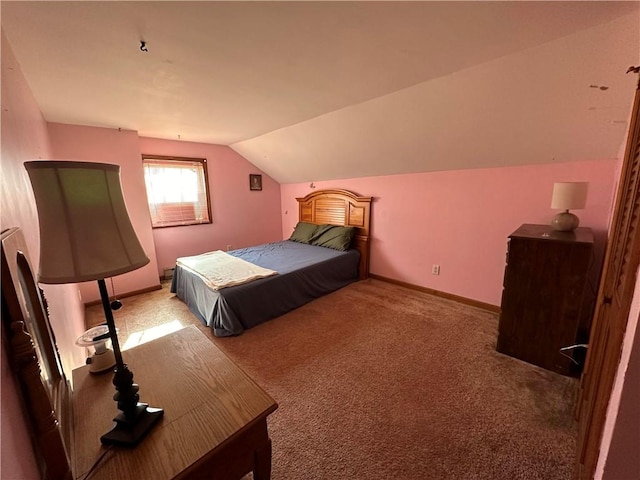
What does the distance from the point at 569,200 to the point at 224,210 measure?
4423 mm

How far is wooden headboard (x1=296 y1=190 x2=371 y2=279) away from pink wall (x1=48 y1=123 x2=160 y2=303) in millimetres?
2452

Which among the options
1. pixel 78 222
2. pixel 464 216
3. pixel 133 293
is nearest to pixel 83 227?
pixel 78 222

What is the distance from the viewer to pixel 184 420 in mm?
833

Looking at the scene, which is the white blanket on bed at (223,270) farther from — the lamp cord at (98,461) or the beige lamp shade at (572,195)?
the beige lamp shade at (572,195)

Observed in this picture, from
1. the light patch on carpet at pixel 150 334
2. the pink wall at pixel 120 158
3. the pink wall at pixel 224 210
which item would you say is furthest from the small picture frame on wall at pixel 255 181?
the light patch on carpet at pixel 150 334

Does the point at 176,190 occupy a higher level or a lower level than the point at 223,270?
higher

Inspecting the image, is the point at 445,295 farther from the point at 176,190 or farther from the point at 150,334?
the point at 176,190

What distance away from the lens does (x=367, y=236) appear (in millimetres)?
3764

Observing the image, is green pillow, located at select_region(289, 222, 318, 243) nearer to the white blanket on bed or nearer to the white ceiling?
the white blanket on bed

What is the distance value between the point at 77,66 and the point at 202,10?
112 cm

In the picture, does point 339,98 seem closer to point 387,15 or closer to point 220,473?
point 387,15

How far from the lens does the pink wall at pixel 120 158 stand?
2.90m

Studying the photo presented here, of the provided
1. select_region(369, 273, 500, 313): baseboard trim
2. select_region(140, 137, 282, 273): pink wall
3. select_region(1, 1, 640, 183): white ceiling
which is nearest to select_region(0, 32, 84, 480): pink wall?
select_region(1, 1, 640, 183): white ceiling

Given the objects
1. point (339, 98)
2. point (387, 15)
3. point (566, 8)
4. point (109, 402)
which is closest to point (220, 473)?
point (109, 402)
